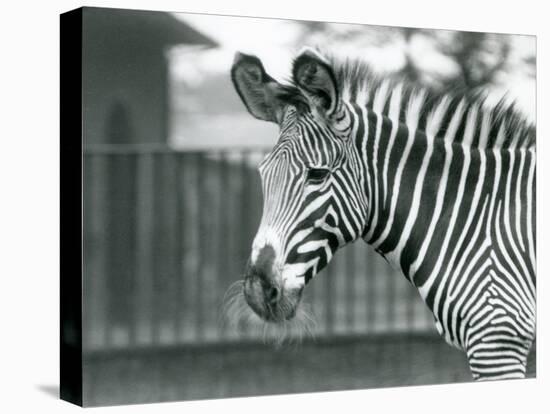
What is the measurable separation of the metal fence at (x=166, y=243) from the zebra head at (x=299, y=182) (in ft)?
0.58

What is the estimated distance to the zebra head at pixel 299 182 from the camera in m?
9.09

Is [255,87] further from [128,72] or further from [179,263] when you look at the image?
[179,263]

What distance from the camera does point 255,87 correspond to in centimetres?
927

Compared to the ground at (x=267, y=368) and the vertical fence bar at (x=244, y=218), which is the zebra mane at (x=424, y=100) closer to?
the vertical fence bar at (x=244, y=218)

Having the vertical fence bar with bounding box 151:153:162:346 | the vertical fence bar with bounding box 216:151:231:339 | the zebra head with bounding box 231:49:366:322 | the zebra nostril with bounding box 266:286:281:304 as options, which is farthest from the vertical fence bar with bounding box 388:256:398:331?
the vertical fence bar with bounding box 151:153:162:346

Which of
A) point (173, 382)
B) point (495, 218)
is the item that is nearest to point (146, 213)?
point (173, 382)

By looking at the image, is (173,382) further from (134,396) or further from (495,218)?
(495,218)

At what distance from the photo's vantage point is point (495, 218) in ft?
32.4

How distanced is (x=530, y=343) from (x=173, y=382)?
3094mm

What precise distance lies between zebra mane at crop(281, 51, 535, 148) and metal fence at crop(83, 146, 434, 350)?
899 mm

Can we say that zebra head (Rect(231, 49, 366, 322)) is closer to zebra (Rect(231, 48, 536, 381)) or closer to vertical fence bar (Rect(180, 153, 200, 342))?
zebra (Rect(231, 48, 536, 381))

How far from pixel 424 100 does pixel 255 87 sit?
1471 mm

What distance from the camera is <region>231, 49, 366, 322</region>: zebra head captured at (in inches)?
358

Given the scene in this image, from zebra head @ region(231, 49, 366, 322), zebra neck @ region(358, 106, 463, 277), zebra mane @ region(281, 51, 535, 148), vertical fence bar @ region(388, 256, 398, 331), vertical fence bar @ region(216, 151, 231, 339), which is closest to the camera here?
zebra head @ region(231, 49, 366, 322)
